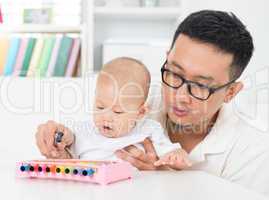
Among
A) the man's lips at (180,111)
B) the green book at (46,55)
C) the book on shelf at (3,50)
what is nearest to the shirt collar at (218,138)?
the man's lips at (180,111)

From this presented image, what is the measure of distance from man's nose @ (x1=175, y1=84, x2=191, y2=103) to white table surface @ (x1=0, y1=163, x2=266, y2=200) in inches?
11.8

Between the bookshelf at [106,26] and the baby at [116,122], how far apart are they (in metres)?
1.37

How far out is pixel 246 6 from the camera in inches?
110

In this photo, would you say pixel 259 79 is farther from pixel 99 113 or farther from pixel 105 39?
pixel 99 113

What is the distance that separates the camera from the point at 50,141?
1235mm

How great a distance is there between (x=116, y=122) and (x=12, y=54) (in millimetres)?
1710

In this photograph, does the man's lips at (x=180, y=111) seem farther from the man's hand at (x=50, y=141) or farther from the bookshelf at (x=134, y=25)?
the bookshelf at (x=134, y=25)

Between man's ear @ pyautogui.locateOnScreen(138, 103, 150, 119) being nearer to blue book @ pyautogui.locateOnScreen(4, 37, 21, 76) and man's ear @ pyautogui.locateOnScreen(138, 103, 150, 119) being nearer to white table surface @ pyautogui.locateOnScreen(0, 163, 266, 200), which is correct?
white table surface @ pyautogui.locateOnScreen(0, 163, 266, 200)

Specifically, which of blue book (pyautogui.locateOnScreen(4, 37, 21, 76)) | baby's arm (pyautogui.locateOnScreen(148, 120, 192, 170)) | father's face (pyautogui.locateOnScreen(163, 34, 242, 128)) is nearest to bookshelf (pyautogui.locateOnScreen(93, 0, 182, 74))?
blue book (pyautogui.locateOnScreen(4, 37, 21, 76))

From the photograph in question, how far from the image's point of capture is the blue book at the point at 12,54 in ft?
9.25

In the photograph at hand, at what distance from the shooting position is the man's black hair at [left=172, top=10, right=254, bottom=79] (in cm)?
138

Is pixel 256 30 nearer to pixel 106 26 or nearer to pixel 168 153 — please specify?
pixel 106 26

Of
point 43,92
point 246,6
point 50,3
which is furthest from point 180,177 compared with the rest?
point 50,3

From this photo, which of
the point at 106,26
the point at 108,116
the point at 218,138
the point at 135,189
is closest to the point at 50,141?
the point at 108,116
